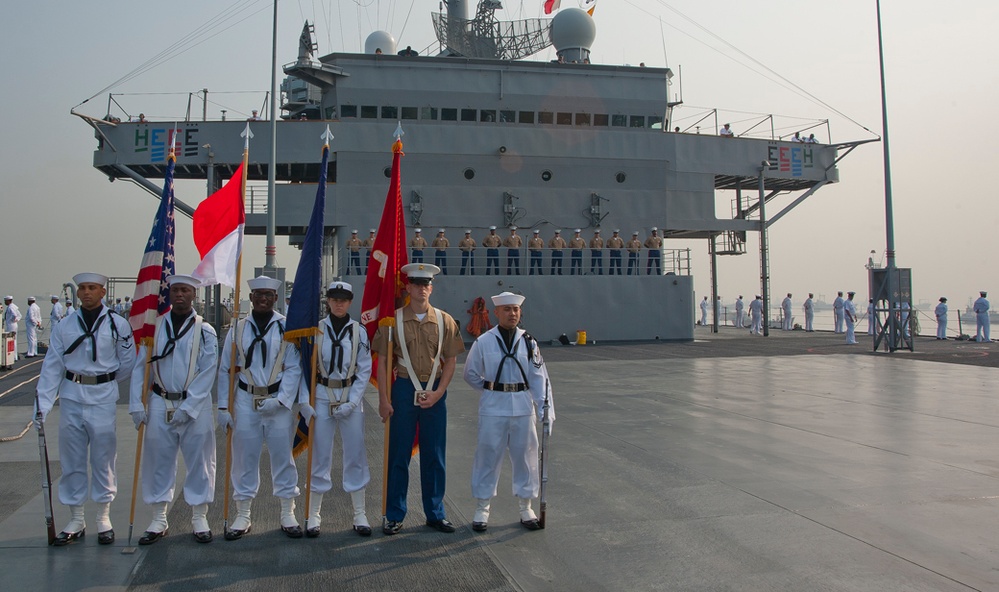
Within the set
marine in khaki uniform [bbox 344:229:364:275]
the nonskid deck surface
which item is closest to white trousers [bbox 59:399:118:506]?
the nonskid deck surface

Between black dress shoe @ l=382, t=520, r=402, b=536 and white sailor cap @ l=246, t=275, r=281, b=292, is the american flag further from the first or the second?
black dress shoe @ l=382, t=520, r=402, b=536

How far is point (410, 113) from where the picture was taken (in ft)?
80.0

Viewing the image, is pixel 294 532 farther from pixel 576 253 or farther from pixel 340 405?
pixel 576 253

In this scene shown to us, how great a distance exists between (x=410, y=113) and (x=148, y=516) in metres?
20.7

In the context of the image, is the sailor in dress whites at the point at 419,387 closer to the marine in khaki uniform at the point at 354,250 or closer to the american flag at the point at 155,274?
the american flag at the point at 155,274

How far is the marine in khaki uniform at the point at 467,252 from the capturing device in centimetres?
2273

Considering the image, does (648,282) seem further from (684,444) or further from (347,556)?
(347,556)

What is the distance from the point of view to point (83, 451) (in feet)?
15.8

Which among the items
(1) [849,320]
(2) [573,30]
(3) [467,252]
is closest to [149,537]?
(3) [467,252]

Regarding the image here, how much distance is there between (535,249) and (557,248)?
0.79 meters

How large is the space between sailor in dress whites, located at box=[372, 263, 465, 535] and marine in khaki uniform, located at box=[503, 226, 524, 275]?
18.4 metres

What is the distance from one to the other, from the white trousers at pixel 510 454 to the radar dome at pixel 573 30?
2502 centimetres

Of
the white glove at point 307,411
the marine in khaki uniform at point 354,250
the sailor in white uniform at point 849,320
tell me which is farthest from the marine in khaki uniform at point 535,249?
the white glove at point 307,411

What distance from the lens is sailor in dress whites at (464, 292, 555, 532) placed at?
193 inches
